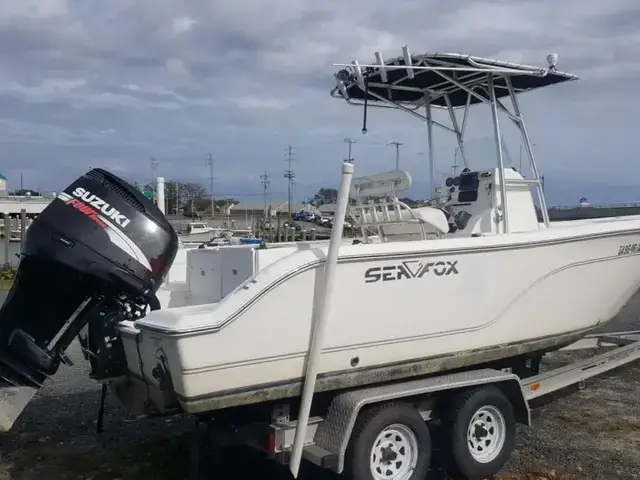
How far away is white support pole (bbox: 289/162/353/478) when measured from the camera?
4219 millimetres

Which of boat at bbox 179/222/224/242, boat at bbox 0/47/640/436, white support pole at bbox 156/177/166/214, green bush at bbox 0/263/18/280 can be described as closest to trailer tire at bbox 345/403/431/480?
boat at bbox 0/47/640/436

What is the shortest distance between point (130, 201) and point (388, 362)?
6.75 feet

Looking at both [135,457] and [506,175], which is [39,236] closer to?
[135,457]

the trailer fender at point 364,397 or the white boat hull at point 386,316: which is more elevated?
the white boat hull at point 386,316

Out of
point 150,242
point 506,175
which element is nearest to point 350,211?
point 506,175

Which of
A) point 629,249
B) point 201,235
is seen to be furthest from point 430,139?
point 201,235

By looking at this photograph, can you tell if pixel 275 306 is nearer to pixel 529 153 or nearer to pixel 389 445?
pixel 389 445

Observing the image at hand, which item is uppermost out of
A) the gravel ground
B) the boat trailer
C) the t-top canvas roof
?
the t-top canvas roof

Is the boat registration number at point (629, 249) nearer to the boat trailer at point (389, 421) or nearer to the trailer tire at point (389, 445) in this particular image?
the boat trailer at point (389, 421)

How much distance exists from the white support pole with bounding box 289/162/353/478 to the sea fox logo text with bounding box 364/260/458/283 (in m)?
0.36

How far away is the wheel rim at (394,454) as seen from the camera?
15.2 ft

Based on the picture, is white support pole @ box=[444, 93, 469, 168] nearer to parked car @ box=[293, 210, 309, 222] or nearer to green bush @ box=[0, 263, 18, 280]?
parked car @ box=[293, 210, 309, 222]

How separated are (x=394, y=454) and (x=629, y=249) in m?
3.09

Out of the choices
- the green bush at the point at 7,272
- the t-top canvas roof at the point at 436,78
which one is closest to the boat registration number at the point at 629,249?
the t-top canvas roof at the point at 436,78
